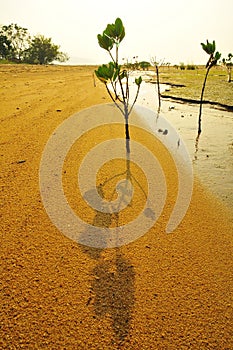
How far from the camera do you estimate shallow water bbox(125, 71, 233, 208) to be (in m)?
4.48

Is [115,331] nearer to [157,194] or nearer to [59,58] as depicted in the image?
[157,194]

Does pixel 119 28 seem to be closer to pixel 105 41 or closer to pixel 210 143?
pixel 105 41

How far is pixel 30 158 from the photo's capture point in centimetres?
443

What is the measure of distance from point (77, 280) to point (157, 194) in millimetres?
1892

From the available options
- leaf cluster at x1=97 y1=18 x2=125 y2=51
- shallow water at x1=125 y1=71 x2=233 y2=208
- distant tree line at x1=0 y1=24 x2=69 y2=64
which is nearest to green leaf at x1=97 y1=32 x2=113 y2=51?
leaf cluster at x1=97 y1=18 x2=125 y2=51

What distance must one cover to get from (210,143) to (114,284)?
17.6ft

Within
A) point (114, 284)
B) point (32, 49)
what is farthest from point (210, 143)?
point (32, 49)

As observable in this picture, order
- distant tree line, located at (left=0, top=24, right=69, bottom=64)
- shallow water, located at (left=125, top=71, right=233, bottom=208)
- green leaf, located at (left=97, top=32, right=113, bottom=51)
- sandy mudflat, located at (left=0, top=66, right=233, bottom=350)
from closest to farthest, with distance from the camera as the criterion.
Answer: sandy mudflat, located at (left=0, top=66, right=233, bottom=350), shallow water, located at (left=125, top=71, right=233, bottom=208), green leaf, located at (left=97, top=32, right=113, bottom=51), distant tree line, located at (left=0, top=24, right=69, bottom=64)

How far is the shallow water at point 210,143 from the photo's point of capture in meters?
4.48

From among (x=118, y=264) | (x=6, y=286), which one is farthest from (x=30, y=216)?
(x=118, y=264)

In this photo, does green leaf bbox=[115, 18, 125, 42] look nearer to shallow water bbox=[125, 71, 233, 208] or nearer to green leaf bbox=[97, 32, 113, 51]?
green leaf bbox=[97, 32, 113, 51]

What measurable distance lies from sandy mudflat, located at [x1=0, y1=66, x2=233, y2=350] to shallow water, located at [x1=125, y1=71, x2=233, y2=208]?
1066mm

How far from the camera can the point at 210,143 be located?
6.66m

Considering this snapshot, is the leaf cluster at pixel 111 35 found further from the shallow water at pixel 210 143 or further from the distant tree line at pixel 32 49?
the distant tree line at pixel 32 49
